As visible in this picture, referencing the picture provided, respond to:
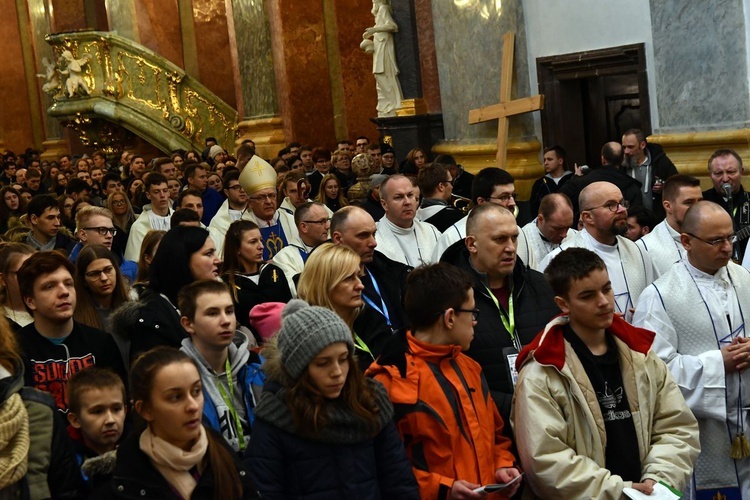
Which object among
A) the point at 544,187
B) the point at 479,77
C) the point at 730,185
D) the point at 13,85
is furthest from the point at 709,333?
the point at 13,85

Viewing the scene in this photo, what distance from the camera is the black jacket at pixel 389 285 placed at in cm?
610

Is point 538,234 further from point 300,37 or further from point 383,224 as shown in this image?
point 300,37

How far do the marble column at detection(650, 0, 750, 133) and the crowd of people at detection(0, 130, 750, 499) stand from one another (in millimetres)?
3933

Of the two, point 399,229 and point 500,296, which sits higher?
point 399,229

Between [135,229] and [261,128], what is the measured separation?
1110 cm

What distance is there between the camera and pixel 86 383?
4.64m

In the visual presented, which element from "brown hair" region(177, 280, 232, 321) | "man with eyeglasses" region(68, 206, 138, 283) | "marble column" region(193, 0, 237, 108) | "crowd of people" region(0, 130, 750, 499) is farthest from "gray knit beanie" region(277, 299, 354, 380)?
"marble column" region(193, 0, 237, 108)

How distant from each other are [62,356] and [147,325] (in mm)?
442

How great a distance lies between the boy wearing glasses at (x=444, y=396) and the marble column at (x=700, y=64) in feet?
21.9

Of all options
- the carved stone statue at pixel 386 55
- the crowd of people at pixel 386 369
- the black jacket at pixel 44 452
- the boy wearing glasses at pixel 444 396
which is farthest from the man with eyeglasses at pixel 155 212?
the black jacket at pixel 44 452

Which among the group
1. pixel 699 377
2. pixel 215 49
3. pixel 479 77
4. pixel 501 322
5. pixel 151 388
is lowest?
pixel 699 377

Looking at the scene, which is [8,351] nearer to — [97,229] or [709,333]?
[709,333]

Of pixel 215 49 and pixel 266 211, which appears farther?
pixel 215 49

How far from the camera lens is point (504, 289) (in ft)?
18.4
